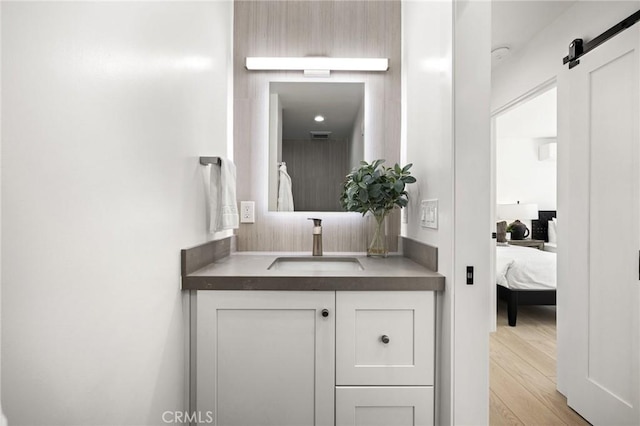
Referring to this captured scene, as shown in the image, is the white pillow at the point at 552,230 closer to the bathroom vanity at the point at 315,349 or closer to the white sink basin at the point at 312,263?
the white sink basin at the point at 312,263

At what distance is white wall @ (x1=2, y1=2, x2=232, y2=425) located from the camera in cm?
56

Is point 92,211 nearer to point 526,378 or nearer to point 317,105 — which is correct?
point 317,105

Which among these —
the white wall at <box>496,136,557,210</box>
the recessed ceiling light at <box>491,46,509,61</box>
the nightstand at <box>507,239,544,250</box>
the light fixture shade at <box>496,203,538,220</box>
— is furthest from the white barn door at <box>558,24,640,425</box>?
the white wall at <box>496,136,557,210</box>

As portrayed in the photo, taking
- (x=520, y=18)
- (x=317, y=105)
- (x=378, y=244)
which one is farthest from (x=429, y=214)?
(x=520, y=18)

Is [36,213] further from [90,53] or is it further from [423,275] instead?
[423,275]

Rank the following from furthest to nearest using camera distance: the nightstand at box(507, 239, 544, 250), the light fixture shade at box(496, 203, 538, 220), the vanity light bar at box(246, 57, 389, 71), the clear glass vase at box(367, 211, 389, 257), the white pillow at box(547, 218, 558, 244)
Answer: the light fixture shade at box(496, 203, 538, 220) → the white pillow at box(547, 218, 558, 244) → the nightstand at box(507, 239, 544, 250) → the vanity light bar at box(246, 57, 389, 71) → the clear glass vase at box(367, 211, 389, 257)

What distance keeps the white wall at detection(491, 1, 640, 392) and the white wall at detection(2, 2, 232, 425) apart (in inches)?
83.5

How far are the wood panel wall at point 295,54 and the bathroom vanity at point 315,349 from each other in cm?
71

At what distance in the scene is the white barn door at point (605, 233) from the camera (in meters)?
1.54

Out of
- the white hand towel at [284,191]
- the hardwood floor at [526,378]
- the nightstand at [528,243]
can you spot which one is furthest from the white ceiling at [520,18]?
the nightstand at [528,243]

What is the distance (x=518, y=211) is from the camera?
543 cm

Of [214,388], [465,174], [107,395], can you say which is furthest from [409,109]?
[107,395]

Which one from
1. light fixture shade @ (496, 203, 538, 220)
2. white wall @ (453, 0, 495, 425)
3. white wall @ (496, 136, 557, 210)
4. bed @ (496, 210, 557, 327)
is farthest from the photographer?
white wall @ (496, 136, 557, 210)

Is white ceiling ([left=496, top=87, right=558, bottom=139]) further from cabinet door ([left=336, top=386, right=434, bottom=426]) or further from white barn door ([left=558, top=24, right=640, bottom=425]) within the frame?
cabinet door ([left=336, top=386, right=434, bottom=426])
